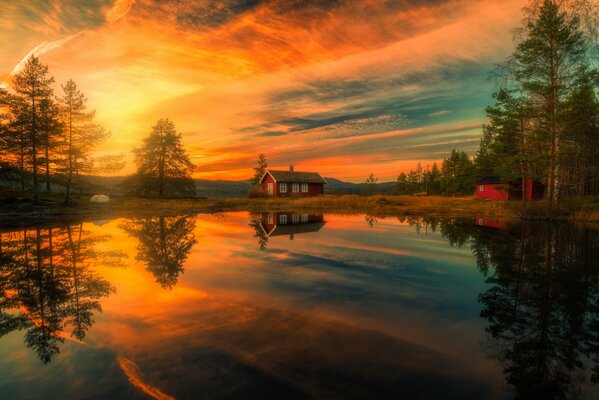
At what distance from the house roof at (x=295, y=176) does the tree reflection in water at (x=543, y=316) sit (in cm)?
4703

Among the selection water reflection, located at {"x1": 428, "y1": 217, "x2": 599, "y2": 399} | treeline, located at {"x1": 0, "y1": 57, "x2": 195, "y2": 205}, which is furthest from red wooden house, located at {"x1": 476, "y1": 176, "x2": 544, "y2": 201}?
treeline, located at {"x1": 0, "y1": 57, "x2": 195, "y2": 205}

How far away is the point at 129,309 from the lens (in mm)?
6105

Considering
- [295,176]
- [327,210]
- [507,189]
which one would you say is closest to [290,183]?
[295,176]

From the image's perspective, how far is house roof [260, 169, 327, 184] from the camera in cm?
5741

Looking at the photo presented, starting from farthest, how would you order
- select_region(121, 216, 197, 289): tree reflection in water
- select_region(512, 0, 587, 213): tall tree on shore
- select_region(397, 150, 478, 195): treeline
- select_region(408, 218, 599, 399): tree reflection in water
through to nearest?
select_region(397, 150, 478, 195): treeline → select_region(512, 0, 587, 213): tall tree on shore → select_region(121, 216, 197, 289): tree reflection in water → select_region(408, 218, 599, 399): tree reflection in water

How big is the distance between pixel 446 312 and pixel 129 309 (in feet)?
20.8

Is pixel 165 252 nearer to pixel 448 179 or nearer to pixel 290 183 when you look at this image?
pixel 290 183

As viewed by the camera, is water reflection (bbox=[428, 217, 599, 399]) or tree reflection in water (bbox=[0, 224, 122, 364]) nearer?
water reflection (bbox=[428, 217, 599, 399])

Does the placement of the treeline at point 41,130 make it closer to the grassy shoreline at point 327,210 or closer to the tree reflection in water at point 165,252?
the grassy shoreline at point 327,210

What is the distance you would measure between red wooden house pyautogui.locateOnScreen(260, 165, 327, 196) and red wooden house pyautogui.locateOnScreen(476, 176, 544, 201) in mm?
30173

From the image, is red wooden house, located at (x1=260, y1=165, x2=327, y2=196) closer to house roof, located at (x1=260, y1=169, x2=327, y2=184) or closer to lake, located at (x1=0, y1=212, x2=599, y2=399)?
house roof, located at (x1=260, y1=169, x2=327, y2=184)

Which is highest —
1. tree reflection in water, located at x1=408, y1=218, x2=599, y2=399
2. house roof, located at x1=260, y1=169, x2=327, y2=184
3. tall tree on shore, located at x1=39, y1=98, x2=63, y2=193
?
tall tree on shore, located at x1=39, y1=98, x2=63, y2=193

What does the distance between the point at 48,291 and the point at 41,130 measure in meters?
36.1

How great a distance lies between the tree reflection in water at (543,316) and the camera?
380 centimetres
